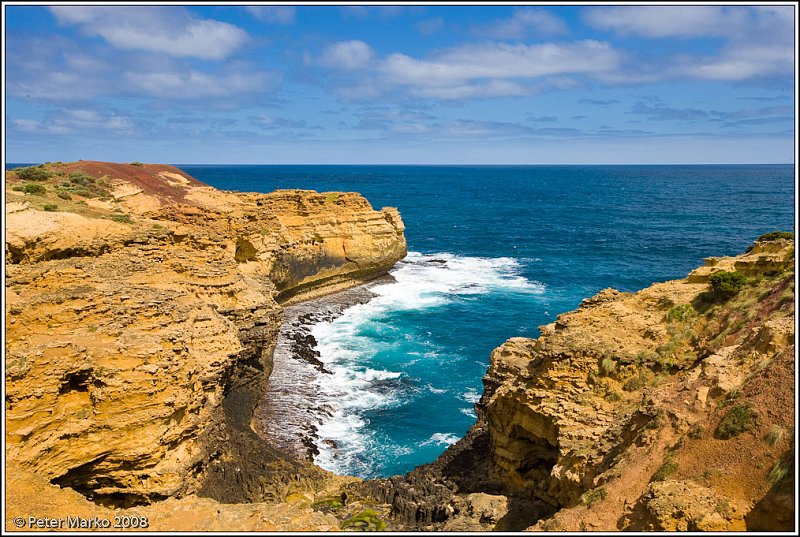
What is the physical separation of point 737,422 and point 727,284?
36.3 ft

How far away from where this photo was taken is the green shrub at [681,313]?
878 inches

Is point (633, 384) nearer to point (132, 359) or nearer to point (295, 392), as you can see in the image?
point (132, 359)

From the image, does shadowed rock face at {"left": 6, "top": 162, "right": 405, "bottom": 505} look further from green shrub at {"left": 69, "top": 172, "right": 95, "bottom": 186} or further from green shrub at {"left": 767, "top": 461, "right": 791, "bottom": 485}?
green shrub at {"left": 69, "top": 172, "right": 95, "bottom": 186}

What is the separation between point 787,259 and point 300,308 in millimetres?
40003

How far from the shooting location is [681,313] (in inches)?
888

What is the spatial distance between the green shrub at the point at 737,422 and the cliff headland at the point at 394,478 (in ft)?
0.11

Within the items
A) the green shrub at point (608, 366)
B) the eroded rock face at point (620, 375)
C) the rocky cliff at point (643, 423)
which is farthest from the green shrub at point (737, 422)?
the green shrub at point (608, 366)

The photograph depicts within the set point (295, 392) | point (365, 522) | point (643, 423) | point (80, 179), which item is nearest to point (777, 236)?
point (643, 423)

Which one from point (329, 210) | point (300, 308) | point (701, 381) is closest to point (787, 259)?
point (701, 381)

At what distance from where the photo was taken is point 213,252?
98.1ft

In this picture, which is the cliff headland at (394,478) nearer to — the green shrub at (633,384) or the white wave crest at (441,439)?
the green shrub at (633,384)

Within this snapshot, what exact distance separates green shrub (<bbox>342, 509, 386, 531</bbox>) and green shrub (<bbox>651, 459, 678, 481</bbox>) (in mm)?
9009

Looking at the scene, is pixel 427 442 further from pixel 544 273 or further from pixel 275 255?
pixel 544 273

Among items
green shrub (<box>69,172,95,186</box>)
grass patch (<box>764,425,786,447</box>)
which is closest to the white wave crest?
grass patch (<box>764,425,786,447</box>)
